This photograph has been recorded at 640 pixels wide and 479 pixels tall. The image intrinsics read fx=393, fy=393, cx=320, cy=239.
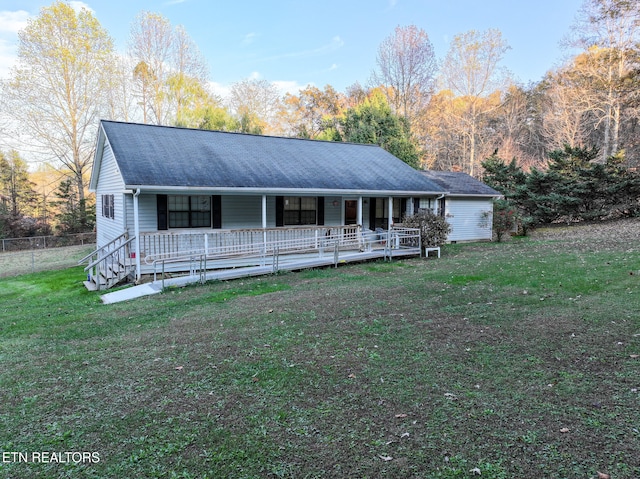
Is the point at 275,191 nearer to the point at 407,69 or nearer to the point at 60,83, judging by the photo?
the point at 60,83

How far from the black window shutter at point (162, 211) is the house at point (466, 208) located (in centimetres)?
1120

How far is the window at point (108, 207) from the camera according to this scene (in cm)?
1308

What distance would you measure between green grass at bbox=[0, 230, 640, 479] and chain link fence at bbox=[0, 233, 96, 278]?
29.6 feet

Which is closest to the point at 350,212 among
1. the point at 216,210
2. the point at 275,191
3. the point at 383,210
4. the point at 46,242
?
the point at 383,210

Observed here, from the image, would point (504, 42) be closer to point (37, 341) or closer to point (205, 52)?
point (205, 52)

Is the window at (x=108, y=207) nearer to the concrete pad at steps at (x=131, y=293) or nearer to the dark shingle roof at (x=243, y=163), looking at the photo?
the dark shingle roof at (x=243, y=163)

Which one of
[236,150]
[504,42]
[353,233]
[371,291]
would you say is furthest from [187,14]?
[371,291]

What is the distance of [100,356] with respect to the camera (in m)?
4.96

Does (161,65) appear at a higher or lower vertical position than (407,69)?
higher

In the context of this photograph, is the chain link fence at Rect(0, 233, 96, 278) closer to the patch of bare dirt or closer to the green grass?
the green grass

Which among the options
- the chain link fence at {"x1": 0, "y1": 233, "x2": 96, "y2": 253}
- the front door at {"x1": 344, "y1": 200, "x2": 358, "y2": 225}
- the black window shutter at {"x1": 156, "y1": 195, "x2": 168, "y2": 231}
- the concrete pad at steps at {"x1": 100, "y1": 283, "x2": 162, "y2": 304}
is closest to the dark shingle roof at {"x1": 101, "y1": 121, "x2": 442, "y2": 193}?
the black window shutter at {"x1": 156, "y1": 195, "x2": 168, "y2": 231}

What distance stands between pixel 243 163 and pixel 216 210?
2.03 meters

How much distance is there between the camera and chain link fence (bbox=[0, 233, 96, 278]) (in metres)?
14.9

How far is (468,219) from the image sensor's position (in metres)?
18.2
